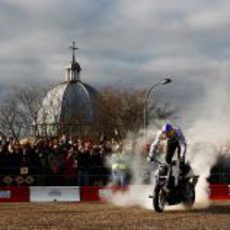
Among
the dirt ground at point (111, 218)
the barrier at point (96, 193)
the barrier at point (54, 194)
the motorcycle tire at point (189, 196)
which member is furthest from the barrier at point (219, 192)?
the barrier at point (54, 194)

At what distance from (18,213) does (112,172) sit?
8045 mm

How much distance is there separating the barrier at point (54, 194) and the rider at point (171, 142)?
5.53m

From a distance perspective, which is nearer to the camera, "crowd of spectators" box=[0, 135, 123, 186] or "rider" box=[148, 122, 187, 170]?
"rider" box=[148, 122, 187, 170]

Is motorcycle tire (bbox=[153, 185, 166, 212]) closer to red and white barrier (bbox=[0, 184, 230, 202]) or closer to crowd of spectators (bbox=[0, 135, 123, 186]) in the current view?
red and white barrier (bbox=[0, 184, 230, 202])

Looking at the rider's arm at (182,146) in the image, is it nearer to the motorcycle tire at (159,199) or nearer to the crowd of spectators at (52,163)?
the motorcycle tire at (159,199)

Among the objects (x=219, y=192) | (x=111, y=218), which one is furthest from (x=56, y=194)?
(x=111, y=218)

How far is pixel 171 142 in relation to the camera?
59.9 feet

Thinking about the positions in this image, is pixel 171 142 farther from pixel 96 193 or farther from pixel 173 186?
pixel 96 193

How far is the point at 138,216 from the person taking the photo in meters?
16.7

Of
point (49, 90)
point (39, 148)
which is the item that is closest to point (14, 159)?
point (39, 148)

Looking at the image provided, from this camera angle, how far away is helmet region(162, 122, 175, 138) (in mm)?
18047

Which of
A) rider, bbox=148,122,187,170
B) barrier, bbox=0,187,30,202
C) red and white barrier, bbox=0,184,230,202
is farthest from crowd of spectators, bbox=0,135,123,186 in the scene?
rider, bbox=148,122,187,170

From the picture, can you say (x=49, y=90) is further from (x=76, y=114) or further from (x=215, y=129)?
(x=215, y=129)

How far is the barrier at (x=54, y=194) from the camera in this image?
22812 millimetres
